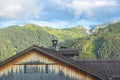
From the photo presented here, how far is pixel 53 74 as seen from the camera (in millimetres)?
32750

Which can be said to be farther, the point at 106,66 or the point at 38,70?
the point at 106,66

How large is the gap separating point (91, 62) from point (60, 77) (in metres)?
8.06

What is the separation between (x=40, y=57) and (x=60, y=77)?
9.55 feet

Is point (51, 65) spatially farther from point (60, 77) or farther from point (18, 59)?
point (18, 59)

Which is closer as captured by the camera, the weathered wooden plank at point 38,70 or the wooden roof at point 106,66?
the weathered wooden plank at point 38,70

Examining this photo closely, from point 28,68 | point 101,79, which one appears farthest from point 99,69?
point 28,68

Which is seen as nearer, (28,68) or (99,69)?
(28,68)

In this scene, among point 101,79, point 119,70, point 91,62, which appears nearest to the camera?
point 101,79

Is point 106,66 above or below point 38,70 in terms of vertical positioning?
above

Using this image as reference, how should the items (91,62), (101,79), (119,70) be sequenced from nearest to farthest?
(101,79) < (119,70) < (91,62)

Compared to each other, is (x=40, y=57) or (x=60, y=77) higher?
(x=40, y=57)

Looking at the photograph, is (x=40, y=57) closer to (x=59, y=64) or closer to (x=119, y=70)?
(x=59, y=64)

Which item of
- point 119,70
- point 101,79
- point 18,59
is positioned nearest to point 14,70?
point 18,59

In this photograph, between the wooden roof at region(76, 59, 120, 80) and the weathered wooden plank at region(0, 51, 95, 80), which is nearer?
the weathered wooden plank at region(0, 51, 95, 80)
